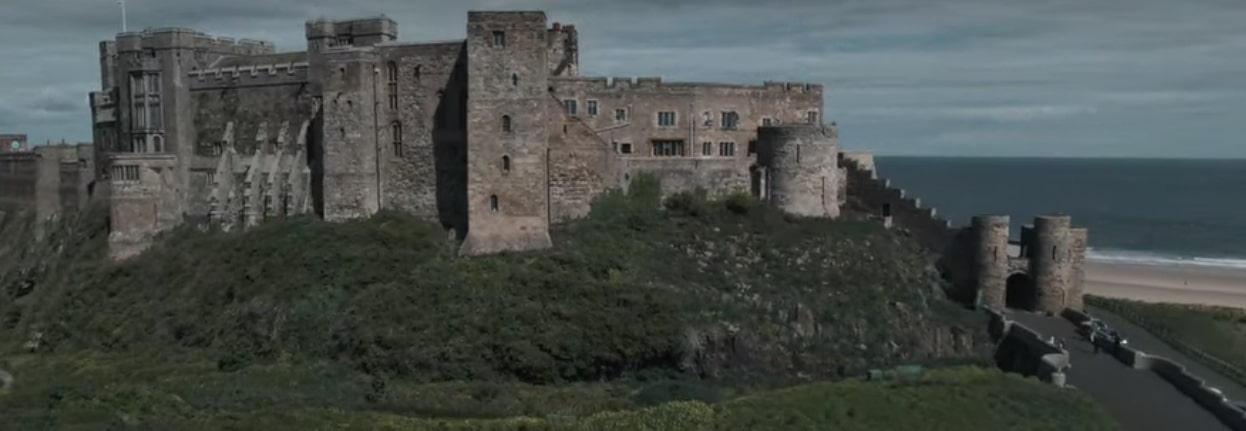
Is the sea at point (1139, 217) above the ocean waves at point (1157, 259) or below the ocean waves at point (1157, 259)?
above

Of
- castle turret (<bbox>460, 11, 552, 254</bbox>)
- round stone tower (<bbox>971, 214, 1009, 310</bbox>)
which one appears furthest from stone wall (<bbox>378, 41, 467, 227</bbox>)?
round stone tower (<bbox>971, 214, 1009, 310</bbox>)

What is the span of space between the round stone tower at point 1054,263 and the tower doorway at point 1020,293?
0.45m

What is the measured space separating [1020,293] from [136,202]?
4019cm

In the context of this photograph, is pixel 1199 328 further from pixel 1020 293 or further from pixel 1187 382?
pixel 1187 382

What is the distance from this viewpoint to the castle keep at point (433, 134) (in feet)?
156

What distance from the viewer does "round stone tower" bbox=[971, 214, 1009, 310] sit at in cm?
5028

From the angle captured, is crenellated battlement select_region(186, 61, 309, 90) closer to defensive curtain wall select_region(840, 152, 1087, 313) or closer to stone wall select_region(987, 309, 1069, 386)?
defensive curtain wall select_region(840, 152, 1087, 313)

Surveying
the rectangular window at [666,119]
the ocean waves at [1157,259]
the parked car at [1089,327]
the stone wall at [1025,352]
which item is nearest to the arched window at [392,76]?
the rectangular window at [666,119]

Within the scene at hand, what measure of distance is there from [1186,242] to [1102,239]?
7.52 metres

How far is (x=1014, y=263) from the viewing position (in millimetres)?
50906

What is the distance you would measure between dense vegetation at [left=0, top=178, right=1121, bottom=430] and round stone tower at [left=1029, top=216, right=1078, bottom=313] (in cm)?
406

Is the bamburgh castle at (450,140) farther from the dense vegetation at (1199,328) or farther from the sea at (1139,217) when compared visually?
the sea at (1139,217)

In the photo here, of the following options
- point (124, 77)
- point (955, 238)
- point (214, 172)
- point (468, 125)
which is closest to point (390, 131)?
point (468, 125)

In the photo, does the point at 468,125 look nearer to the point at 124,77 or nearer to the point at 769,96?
the point at 769,96
